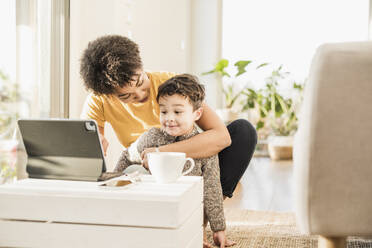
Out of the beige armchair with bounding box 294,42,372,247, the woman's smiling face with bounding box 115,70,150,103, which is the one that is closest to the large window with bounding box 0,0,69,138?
the woman's smiling face with bounding box 115,70,150,103

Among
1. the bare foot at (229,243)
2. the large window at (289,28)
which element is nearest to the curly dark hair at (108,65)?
the bare foot at (229,243)

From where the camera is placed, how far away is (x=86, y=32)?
2812 millimetres

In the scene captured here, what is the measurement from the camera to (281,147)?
511cm

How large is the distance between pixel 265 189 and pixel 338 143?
7.30 feet

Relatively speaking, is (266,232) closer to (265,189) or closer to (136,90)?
(136,90)

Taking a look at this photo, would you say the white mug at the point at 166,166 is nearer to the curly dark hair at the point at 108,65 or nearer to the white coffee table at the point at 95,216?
the white coffee table at the point at 95,216

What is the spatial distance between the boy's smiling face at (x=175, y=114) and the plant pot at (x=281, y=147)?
12.1 feet

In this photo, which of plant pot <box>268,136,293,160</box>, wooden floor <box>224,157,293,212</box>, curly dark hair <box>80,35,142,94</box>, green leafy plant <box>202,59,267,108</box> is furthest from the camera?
green leafy plant <box>202,59,267,108</box>

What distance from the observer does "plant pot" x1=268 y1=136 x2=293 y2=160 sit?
510cm

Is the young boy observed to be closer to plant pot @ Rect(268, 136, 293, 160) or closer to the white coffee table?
the white coffee table

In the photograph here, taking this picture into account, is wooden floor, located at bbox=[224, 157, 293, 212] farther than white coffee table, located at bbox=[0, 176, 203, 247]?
Yes

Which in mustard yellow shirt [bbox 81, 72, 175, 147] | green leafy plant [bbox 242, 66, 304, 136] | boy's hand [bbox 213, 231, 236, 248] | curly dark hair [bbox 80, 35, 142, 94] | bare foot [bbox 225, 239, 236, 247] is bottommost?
bare foot [bbox 225, 239, 236, 247]

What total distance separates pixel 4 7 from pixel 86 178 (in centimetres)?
134

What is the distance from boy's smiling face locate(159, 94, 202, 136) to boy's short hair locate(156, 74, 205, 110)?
15 mm
